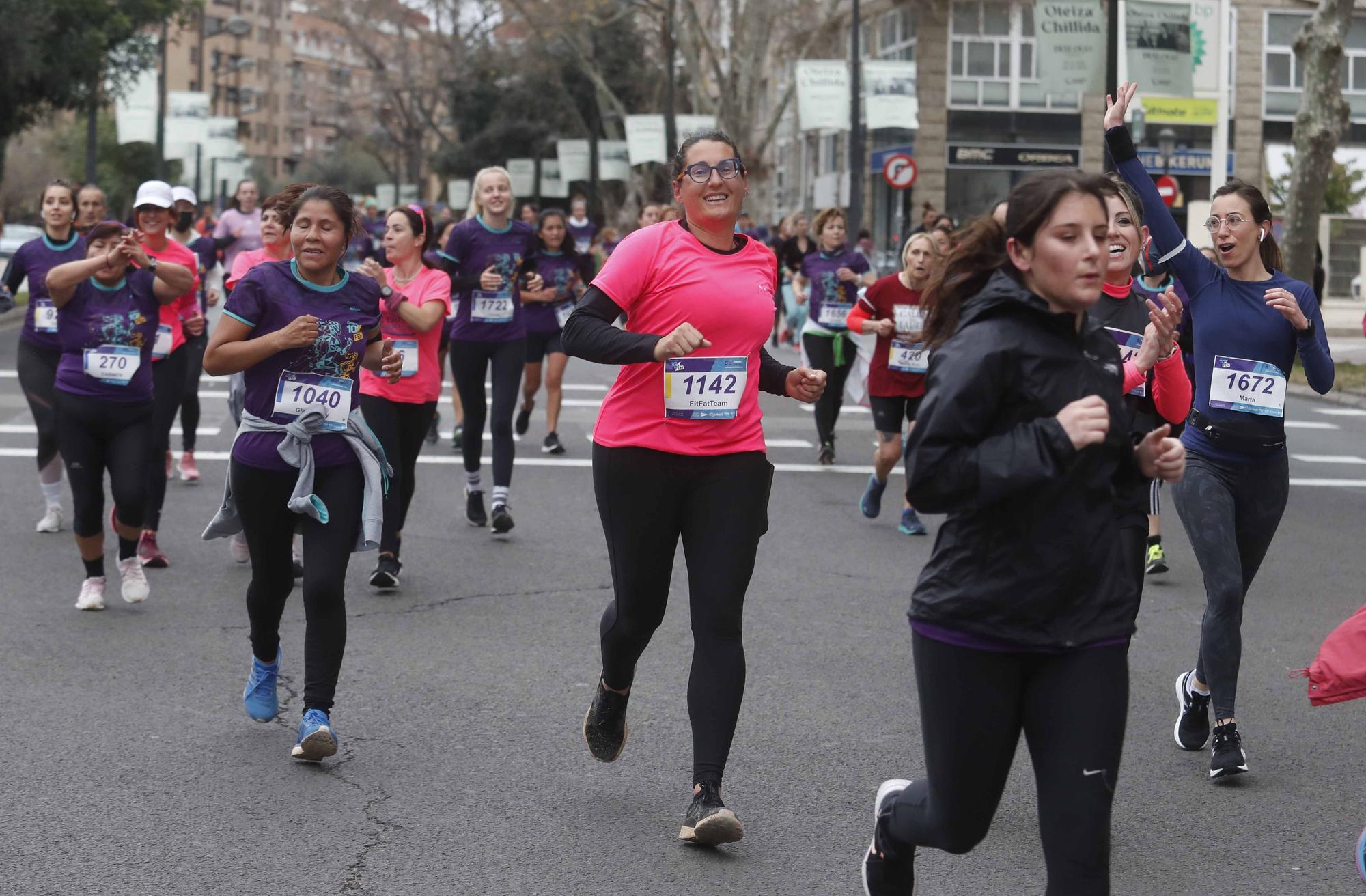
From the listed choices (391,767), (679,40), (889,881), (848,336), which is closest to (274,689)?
(391,767)

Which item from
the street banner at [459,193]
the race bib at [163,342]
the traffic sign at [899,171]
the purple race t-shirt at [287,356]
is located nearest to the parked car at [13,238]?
the traffic sign at [899,171]

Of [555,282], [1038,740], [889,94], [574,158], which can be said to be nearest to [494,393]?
[555,282]

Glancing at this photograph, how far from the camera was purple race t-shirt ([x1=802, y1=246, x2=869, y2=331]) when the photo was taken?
13.5 meters

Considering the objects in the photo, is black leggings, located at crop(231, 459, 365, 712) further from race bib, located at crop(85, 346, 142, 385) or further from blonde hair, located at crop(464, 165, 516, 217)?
blonde hair, located at crop(464, 165, 516, 217)

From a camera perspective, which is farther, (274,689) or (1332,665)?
(274,689)

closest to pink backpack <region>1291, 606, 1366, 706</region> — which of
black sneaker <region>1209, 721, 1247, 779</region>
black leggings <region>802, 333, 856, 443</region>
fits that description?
black sneaker <region>1209, 721, 1247, 779</region>

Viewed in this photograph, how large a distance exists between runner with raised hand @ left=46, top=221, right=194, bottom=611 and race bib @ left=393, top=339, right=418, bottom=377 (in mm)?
1134

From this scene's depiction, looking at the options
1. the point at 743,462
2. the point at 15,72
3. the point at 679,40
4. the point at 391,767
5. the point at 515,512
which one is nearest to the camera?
the point at 743,462

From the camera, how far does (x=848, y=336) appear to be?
13734 mm

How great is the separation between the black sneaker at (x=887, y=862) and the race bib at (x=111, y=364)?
16.0 ft

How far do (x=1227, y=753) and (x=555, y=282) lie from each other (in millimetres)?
9216

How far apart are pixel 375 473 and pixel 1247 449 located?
2.84m

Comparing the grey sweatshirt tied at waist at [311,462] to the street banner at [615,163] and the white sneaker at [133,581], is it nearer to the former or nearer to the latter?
the white sneaker at [133,581]

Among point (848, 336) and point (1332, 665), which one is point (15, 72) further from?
point (1332, 665)
